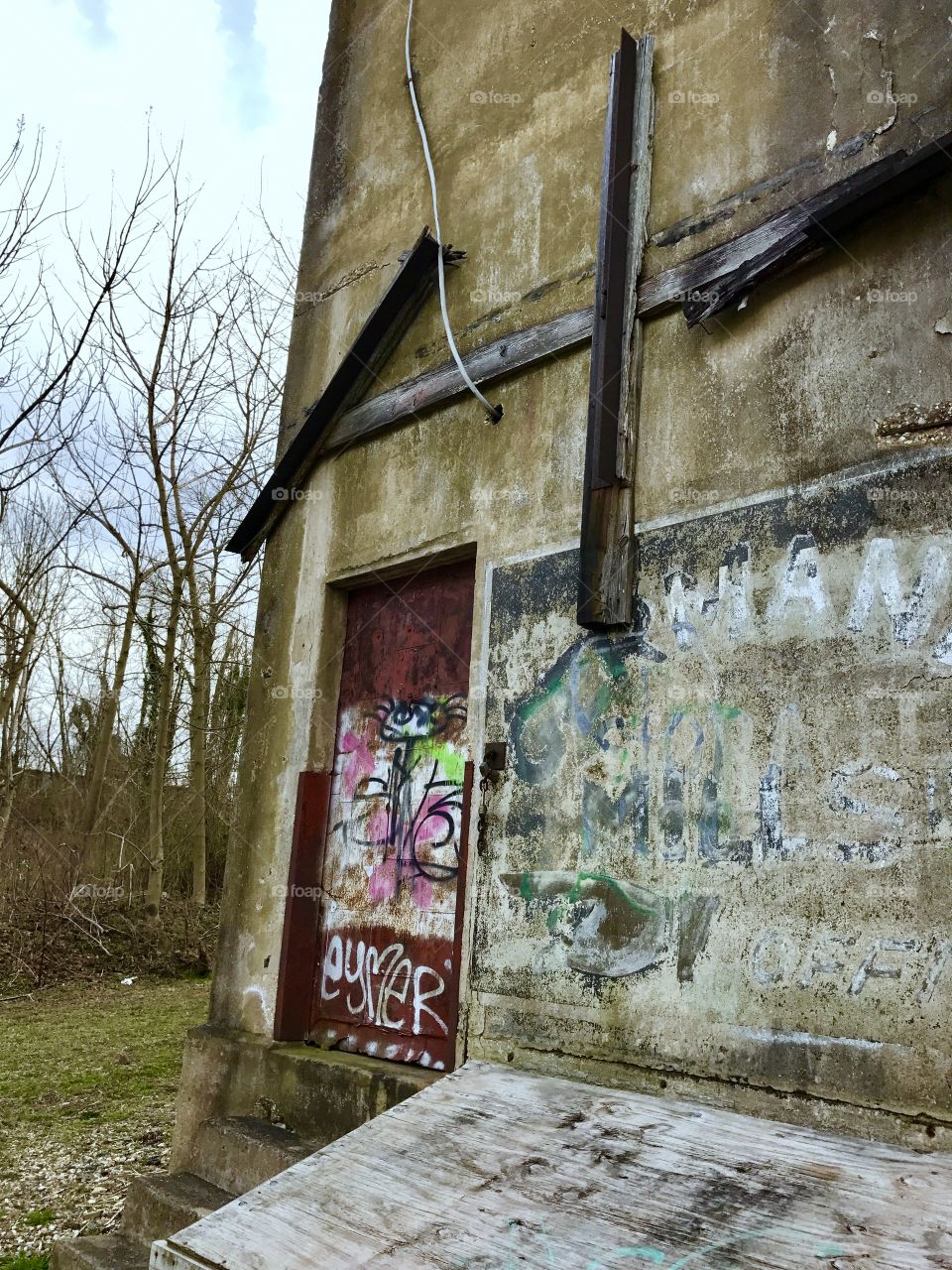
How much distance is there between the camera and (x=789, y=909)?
3.25m

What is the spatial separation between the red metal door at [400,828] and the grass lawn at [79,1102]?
1.60 meters

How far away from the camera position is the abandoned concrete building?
2863 millimetres

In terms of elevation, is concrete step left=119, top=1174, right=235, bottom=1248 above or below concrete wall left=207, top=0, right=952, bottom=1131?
below

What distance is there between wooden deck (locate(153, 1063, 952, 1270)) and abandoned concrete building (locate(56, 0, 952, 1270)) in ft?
0.05
